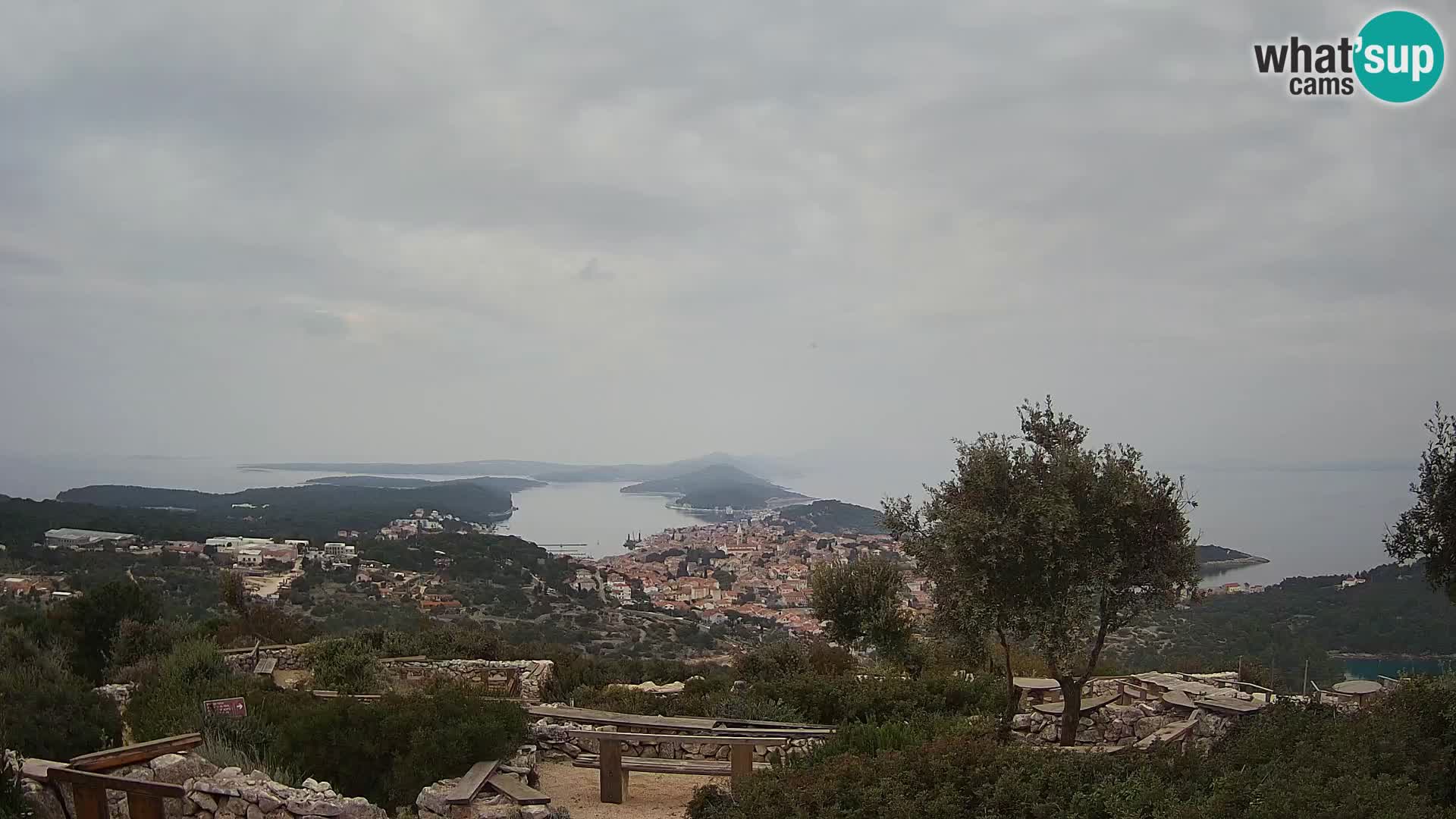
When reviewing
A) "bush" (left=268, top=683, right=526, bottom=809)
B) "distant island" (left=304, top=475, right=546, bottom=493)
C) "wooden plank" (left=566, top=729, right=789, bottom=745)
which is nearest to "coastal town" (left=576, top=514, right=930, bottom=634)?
"wooden plank" (left=566, top=729, right=789, bottom=745)

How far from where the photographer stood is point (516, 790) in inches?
310

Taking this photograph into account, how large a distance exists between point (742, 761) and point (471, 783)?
2.76m

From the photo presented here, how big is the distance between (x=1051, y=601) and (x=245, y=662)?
51.0ft

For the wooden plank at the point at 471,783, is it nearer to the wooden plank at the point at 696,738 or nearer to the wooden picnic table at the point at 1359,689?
the wooden plank at the point at 696,738

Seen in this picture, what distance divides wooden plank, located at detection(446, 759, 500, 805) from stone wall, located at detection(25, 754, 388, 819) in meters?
0.75

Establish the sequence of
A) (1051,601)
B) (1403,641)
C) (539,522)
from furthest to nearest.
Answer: (539,522) < (1403,641) < (1051,601)

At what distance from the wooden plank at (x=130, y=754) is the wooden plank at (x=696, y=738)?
3.86 metres

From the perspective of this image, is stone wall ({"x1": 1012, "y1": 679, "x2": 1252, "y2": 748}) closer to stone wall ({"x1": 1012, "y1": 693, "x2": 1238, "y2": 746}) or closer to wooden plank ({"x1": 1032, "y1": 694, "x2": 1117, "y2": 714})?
stone wall ({"x1": 1012, "y1": 693, "x2": 1238, "y2": 746})

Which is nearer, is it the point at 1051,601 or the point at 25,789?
the point at 25,789

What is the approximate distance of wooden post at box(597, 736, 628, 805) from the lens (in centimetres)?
904

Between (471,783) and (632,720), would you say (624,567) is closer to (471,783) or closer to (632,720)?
(632,720)

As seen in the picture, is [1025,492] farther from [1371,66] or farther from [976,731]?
[1371,66]

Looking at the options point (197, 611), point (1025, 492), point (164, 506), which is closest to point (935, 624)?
point (1025, 492)

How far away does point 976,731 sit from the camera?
983 cm
